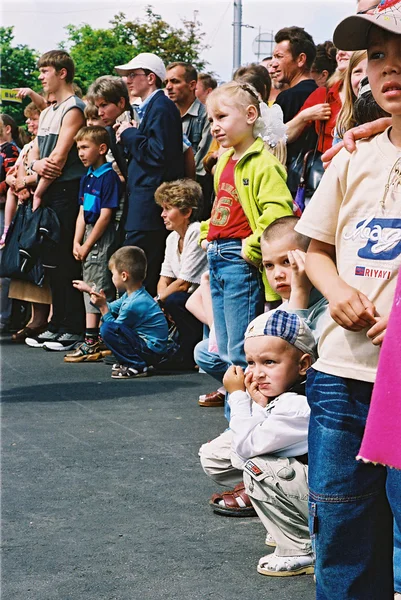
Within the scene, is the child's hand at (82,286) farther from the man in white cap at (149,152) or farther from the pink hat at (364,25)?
the pink hat at (364,25)

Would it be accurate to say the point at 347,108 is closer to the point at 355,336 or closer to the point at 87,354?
the point at 355,336

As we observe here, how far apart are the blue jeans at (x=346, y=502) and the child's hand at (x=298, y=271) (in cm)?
120

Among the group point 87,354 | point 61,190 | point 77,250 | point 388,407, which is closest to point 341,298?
point 388,407

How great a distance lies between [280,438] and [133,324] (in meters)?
4.47

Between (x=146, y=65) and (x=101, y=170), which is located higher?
(x=146, y=65)

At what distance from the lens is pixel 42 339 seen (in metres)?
9.70

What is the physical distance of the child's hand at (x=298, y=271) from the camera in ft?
12.4

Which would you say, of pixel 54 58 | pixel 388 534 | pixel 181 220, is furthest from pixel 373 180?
pixel 54 58

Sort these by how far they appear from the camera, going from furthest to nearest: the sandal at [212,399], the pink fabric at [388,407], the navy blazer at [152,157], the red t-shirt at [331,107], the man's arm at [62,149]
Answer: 1. the man's arm at [62,149]
2. the navy blazer at [152,157]
3. the sandal at [212,399]
4. the red t-shirt at [331,107]
5. the pink fabric at [388,407]

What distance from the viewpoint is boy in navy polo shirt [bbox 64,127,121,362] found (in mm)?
8930

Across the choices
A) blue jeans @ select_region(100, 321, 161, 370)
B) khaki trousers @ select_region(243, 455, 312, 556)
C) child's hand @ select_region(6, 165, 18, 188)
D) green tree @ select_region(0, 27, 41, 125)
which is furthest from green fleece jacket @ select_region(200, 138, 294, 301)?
green tree @ select_region(0, 27, 41, 125)

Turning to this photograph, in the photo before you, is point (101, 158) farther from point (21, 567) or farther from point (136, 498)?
point (21, 567)

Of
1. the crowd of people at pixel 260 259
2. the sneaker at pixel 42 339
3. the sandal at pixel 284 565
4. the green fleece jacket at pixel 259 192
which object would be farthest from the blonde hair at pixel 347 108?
the sneaker at pixel 42 339

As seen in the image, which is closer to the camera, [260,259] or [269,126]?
[260,259]
